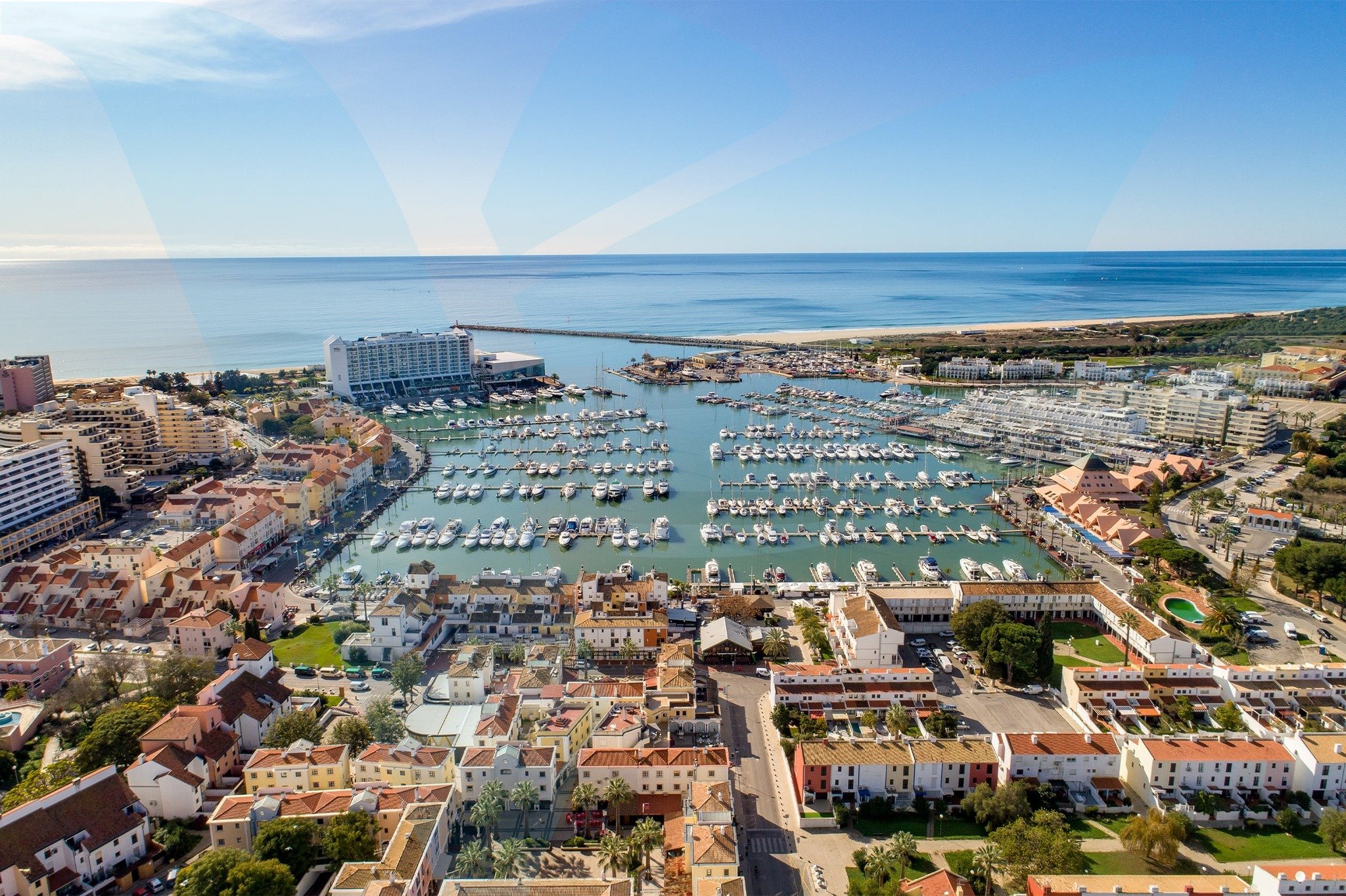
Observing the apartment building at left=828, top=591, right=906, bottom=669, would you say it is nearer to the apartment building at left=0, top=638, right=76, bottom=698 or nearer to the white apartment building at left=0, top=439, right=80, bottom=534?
the apartment building at left=0, top=638, right=76, bottom=698

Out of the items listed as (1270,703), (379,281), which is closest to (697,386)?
(1270,703)

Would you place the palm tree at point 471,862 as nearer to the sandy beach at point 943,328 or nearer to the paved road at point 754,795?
the paved road at point 754,795

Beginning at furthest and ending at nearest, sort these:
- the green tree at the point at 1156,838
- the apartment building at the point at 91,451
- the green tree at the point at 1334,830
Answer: the apartment building at the point at 91,451, the green tree at the point at 1334,830, the green tree at the point at 1156,838

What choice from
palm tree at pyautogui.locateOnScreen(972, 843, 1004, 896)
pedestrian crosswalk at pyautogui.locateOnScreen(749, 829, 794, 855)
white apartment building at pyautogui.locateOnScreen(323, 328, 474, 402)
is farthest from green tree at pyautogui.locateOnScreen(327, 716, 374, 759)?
white apartment building at pyautogui.locateOnScreen(323, 328, 474, 402)

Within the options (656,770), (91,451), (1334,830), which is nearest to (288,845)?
(656,770)

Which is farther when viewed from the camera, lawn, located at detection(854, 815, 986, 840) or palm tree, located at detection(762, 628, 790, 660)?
palm tree, located at detection(762, 628, 790, 660)

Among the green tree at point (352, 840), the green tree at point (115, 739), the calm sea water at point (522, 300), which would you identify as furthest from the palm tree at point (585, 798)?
the calm sea water at point (522, 300)

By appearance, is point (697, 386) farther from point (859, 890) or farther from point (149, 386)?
point (859, 890)
